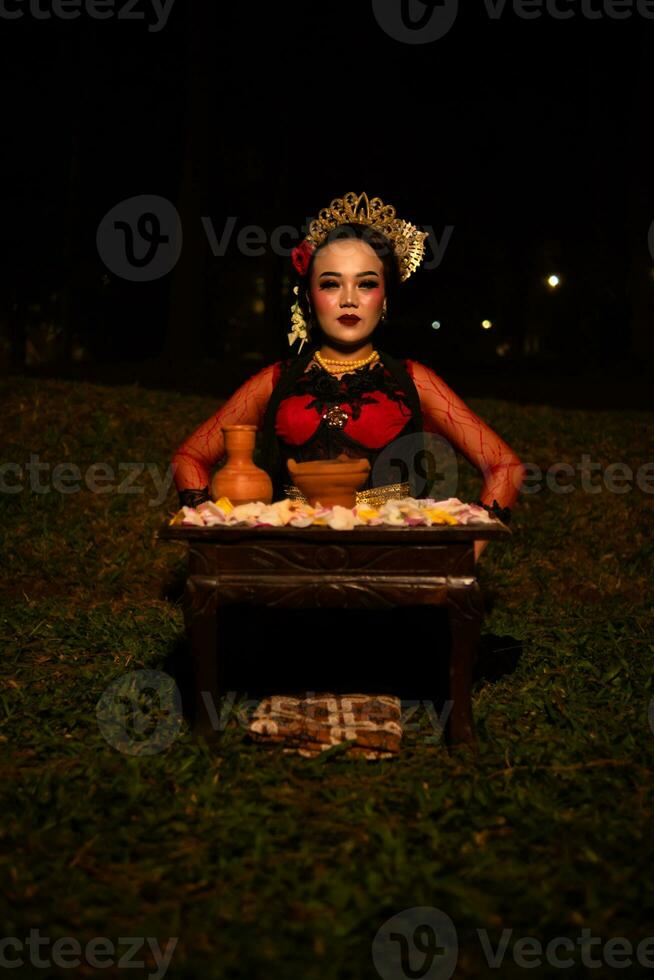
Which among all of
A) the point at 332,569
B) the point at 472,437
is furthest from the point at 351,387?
the point at 332,569

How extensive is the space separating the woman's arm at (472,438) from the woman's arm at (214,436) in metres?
0.71

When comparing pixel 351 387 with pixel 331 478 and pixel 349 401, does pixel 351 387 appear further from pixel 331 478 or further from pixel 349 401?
pixel 331 478

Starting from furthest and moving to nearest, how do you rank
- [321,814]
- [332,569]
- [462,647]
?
1. [462,647]
2. [332,569]
3. [321,814]

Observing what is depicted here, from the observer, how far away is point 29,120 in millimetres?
20062

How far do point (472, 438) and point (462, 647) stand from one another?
1.10 m

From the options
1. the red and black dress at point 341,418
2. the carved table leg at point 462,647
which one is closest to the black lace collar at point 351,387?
the red and black dress at point 341,418

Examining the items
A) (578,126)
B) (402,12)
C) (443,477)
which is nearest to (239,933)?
(443,477)

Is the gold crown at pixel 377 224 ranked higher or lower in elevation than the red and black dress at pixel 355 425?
higher

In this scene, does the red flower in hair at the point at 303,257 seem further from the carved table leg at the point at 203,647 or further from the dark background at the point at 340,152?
the dark background at the point at 340,152

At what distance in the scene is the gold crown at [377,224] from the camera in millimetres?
4715

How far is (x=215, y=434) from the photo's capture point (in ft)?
15.0

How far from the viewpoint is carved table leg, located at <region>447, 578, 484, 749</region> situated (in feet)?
12.1

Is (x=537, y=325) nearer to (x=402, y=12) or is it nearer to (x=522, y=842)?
(x=402, y=12)

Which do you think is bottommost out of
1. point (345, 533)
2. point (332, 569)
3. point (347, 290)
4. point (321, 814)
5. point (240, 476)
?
point (321, 814)
